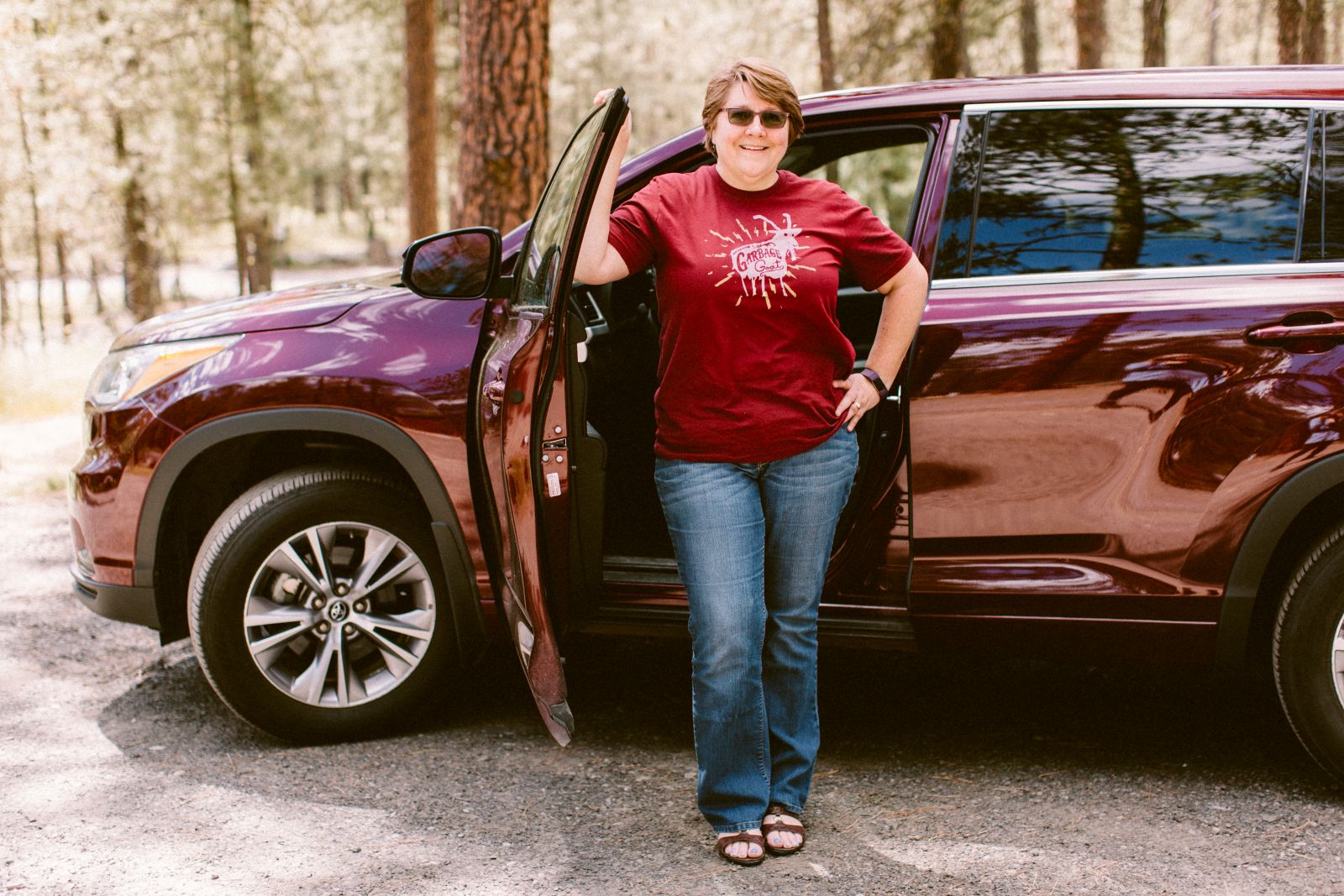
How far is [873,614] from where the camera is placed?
3295 mm

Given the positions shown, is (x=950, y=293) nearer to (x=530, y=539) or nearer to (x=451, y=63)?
(x=530, y=539)

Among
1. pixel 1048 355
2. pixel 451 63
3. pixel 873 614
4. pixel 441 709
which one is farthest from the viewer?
pixel 451 63

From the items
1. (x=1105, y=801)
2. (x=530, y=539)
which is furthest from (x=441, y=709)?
(x=1105, y=801)

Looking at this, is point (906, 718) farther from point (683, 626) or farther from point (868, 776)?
point (683, 626)

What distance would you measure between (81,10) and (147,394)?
669 inches

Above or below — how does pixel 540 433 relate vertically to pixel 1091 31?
below

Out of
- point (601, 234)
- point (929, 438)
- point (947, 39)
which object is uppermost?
point (947, 39)

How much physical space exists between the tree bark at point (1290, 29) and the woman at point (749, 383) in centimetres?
992

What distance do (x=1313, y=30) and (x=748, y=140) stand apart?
491 inches

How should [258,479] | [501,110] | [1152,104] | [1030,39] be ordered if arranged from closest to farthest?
[1152,104] → [258,479] → [501,110] → [1030,39]

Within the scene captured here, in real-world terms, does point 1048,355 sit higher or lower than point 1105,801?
higher

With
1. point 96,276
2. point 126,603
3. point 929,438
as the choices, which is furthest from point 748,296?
point 96,276

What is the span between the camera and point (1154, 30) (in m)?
11.0

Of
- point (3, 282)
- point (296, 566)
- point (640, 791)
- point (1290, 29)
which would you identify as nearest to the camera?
point (640, 791)
